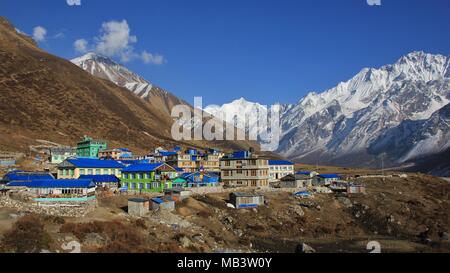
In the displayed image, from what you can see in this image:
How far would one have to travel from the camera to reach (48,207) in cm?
5931

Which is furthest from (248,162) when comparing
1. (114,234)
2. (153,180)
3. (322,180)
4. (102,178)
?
(114,234)

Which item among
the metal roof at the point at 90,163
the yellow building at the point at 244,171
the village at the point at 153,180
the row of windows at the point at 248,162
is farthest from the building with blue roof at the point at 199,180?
the metal roof at the point at 90,163

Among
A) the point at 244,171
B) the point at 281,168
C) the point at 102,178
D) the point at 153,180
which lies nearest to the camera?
the point at 153,180

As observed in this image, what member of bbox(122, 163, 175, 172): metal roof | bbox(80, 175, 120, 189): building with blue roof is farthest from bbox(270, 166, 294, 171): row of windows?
bbox(80, 175, 120, 189): building with blue roof

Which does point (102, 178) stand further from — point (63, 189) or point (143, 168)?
point (63, 189)

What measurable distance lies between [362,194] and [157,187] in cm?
4614

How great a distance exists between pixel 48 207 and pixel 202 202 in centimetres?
2731

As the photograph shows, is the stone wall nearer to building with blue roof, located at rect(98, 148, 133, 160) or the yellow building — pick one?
the yellow building

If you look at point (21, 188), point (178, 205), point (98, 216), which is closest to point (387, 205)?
point (178, 205)

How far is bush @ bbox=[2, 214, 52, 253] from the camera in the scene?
41.6m

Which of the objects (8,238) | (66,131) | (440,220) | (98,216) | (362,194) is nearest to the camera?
(8,238)

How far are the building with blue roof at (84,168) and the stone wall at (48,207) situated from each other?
29.9 meters
